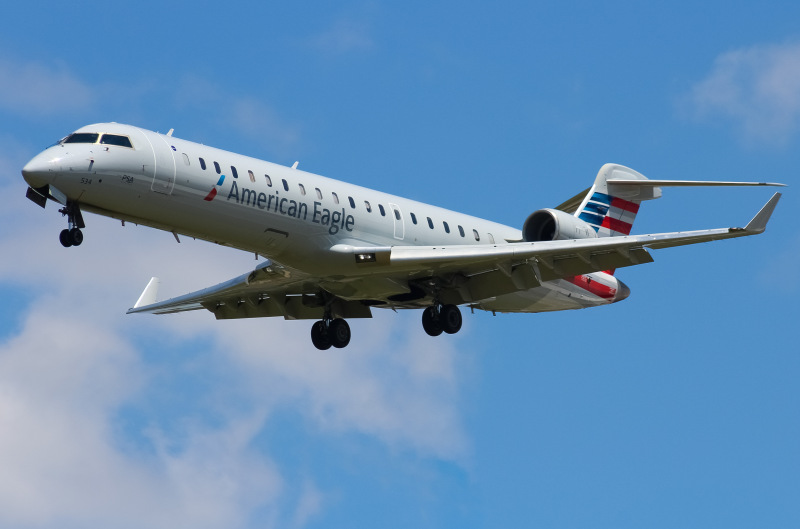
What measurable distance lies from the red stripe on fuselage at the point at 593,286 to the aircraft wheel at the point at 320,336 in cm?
565

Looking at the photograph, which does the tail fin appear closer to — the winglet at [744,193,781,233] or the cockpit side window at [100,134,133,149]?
the winglet at [744,193,781,233]

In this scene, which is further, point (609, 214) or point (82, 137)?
point (609, 214)

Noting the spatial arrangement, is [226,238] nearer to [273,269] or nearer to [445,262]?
[273,269]

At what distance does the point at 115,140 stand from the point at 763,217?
12.1 metres

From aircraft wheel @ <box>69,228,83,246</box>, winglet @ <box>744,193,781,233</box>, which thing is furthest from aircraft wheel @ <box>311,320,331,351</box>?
winglet @ <box>744,193,781,233</box>

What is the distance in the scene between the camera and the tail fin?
31891 millimetres

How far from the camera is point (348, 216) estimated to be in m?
27.0

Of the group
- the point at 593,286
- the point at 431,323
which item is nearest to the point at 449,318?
the point at 431,323

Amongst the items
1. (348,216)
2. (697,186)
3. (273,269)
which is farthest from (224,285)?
(697,186)

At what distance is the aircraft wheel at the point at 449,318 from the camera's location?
94.2ft

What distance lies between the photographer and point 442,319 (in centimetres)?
2870

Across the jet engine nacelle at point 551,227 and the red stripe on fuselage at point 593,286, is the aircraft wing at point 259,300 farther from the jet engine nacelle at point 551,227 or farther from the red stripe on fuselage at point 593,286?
the red stripe on fuselage at point 593,286

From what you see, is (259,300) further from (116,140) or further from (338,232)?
(116,140)

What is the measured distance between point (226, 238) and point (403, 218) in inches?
168
